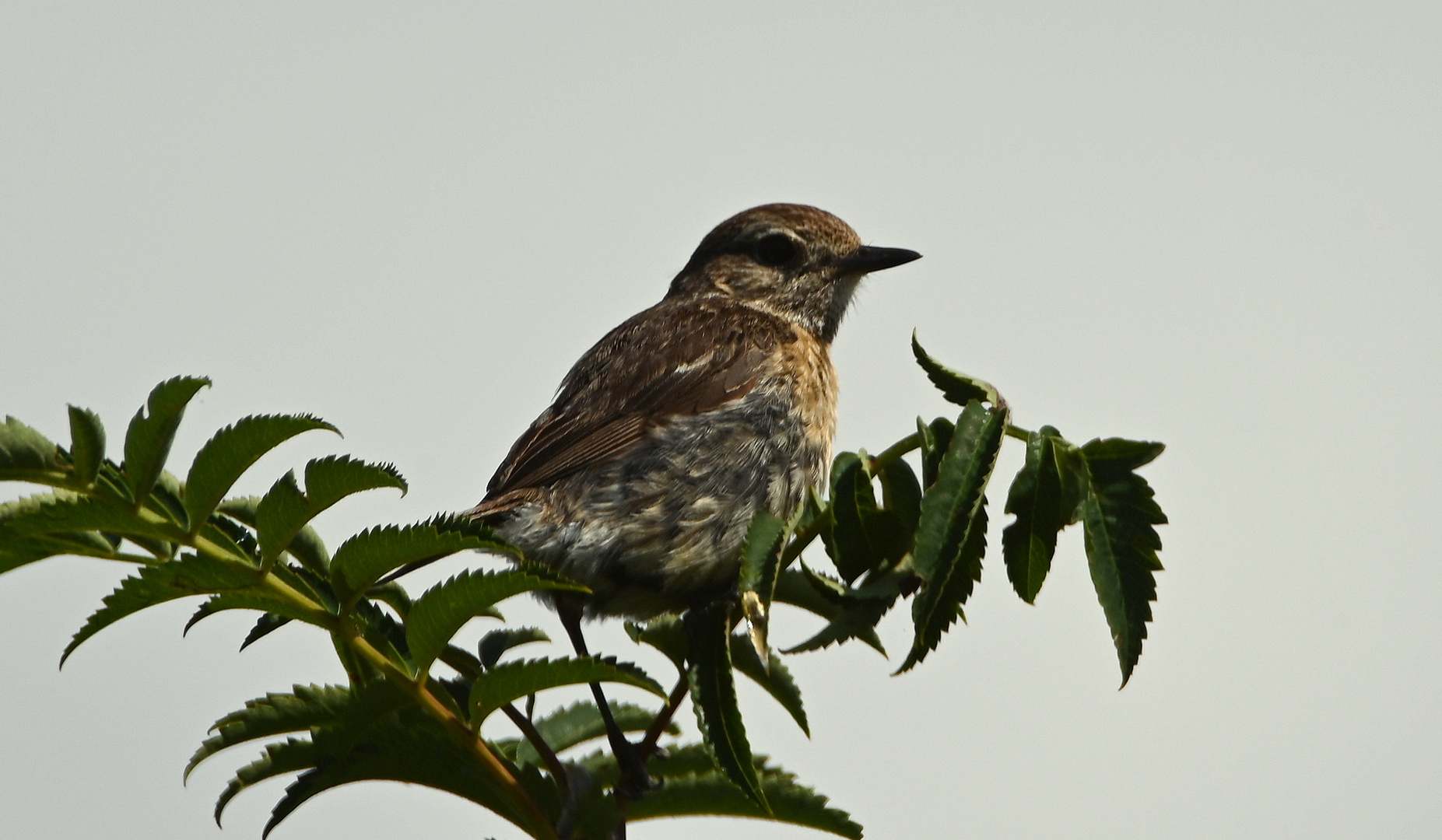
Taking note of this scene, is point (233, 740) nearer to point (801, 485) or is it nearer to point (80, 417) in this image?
point (80, 417)

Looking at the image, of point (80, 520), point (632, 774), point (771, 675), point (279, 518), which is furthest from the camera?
point (771, 675)

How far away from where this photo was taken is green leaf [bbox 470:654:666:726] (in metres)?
2.35

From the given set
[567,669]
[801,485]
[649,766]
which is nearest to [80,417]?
[567,669]

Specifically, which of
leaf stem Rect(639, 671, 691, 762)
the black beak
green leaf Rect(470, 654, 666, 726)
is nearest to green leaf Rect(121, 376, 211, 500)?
green leaf Rect(470, 654, 666, 726)

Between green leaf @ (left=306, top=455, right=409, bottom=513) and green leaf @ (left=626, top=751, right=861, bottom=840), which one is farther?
green leaf @ (left=626, top=751, right=861, bottom=840)

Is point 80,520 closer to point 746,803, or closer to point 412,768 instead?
point 412,768

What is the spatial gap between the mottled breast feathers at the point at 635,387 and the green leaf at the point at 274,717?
5.43ft

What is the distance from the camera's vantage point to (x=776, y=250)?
6074 mm

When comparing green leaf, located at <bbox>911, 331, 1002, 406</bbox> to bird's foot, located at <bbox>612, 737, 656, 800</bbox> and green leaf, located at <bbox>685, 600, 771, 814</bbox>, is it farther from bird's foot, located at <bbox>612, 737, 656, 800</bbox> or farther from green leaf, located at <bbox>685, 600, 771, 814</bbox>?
bird's foot, located at <bbox>612, 737, 656, 800</bbox>

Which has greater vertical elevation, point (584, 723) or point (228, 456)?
point (228, 456)

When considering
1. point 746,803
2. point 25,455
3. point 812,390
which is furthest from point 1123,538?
point 812,390

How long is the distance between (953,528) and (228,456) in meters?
1.24

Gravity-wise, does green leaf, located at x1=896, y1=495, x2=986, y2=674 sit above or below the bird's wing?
below

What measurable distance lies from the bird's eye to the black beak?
0.26 m
